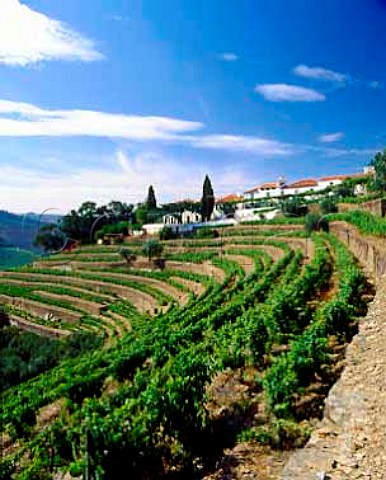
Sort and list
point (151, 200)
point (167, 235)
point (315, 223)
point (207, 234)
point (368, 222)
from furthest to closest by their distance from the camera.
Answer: point (151, 200) → point (167, 235) → point (207, 234) → point (315, 223) → point (368, 222)

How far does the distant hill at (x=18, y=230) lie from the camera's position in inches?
1878

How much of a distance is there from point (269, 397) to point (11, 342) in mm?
21250

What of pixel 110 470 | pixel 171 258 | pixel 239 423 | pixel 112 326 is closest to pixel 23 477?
pixel 110 470

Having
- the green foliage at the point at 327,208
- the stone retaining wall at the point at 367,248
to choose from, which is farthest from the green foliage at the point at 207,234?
the stone retaining wall at the point at 367,248

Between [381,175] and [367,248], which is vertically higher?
[381,175]

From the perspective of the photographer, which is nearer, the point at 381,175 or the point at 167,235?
the point at 381,175

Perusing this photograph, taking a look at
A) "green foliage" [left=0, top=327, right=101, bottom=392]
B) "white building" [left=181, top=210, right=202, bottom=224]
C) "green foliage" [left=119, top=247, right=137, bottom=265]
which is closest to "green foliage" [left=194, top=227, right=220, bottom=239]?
"green foliage" [left=119, top=247, right=137, bottom=265]

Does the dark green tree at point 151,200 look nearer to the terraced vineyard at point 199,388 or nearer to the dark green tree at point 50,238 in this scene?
the dark green tree at point 50,238

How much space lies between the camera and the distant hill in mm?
47694

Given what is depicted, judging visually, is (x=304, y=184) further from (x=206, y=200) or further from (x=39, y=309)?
(x=39, y=309)

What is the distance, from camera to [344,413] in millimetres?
6438

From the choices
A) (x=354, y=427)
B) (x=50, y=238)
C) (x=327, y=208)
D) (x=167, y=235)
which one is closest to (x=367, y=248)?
(x=354, y=427)

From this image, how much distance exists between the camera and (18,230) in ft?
173

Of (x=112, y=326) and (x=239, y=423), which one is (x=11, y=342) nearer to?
(x=112, y=326)
